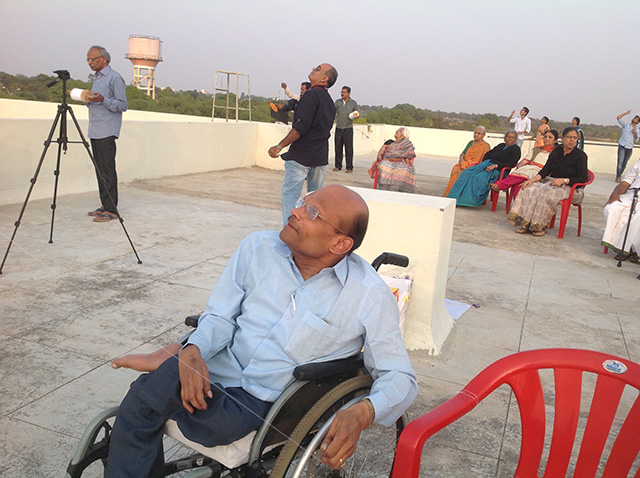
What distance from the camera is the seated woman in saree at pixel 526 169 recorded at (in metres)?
8.26

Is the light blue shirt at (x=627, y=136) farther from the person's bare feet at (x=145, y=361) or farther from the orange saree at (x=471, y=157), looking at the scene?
the person's bare feet at (x=145, y=361)

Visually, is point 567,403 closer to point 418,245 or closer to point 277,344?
point 277,344

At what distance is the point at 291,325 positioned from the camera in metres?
1.78

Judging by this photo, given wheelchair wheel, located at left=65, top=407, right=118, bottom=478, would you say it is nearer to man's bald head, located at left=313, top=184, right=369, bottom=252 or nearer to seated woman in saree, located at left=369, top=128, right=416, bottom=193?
man's bald head, located at left=313, top=184, right=369, bottom=252

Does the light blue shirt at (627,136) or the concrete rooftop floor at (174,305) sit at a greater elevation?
the light blue shirt at (627,136)

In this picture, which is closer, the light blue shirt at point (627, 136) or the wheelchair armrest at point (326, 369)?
the wheelchair armrest at point (326, 369)

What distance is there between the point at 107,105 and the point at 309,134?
193 cm

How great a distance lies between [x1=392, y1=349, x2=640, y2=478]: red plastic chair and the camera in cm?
167

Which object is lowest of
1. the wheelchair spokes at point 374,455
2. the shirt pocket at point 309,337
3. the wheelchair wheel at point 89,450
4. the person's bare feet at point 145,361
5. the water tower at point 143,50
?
the wheelchair spokes at point 374,455

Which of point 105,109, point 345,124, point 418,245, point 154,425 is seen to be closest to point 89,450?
point 154,425

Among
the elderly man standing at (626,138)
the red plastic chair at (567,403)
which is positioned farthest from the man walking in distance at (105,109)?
the elderly man standing at (626,138)

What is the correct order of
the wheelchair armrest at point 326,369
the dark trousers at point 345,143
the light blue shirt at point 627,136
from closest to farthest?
the wheelchair armrest at point 326,369 < the dark trousers at point 345,143 < the light blue shirt at point 627,136

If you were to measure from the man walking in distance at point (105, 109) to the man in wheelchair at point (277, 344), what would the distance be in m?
4.07

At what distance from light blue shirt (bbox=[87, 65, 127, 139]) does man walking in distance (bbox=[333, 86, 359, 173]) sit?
669 cm
